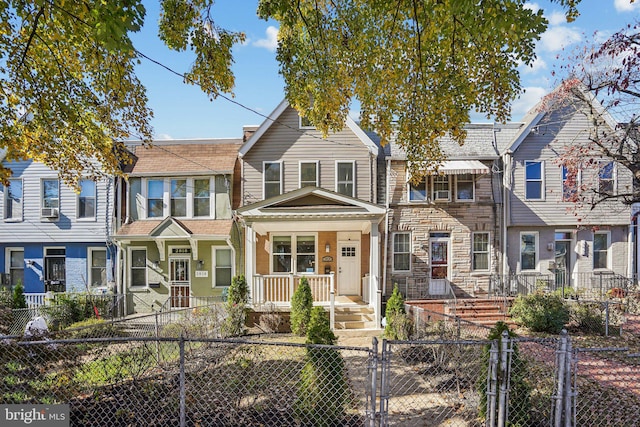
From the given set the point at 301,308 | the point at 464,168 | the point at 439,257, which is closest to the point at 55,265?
the point at 301,308

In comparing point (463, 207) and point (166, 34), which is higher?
point (166, 34)

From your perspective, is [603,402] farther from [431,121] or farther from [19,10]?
[19,10]

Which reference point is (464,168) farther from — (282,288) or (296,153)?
(282,288)

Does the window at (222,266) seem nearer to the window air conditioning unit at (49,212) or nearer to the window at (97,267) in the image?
the window at (97,267)

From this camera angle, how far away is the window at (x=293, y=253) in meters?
14.8

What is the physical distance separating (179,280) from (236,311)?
5.00m

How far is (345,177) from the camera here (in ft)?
48.9

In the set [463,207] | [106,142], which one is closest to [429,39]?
[106,142]

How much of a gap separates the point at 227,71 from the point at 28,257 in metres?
14.5

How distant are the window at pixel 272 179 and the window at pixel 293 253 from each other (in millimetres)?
1850

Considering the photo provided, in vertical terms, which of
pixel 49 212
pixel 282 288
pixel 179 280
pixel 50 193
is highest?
pixel 50 193

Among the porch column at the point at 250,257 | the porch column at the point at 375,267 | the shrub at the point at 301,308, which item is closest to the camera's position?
the shrub at the point at 301,308

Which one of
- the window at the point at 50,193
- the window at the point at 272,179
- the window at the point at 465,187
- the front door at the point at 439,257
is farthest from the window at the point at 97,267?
the window at the point at 465,187

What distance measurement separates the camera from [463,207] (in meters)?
14.9
